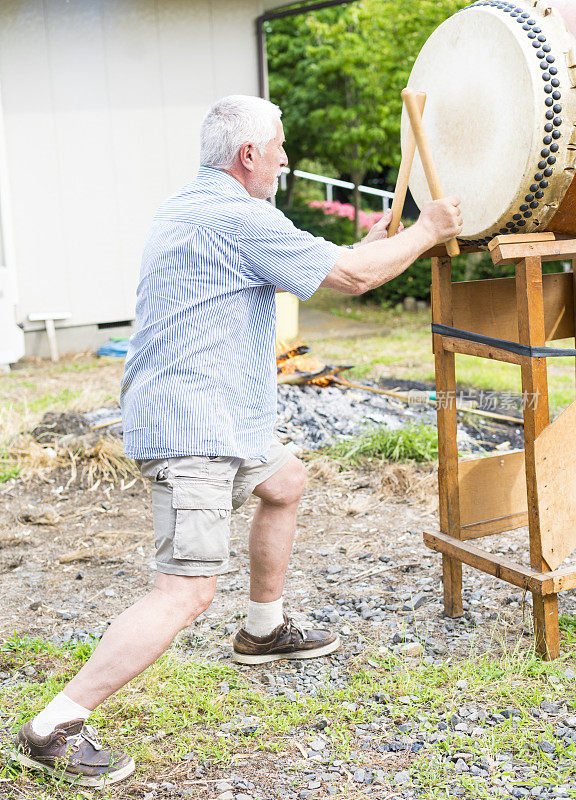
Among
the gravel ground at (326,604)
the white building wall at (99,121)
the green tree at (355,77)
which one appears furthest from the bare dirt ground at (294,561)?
the green tree at (355,77)

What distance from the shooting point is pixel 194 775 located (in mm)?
2389

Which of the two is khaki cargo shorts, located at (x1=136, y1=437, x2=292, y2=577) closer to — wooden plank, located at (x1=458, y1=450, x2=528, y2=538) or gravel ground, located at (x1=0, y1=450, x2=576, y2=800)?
gravel ground, located at (x1=0, y1=450, x2=576, y2=800)

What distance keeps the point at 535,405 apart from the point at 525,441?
Answer: 0.12 m

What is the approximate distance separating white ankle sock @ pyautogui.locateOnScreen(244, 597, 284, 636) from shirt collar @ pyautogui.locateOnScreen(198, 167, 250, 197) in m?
1.40

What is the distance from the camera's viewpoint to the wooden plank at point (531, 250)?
8.85 ft

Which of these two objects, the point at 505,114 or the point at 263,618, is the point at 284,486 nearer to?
the point at 263,618

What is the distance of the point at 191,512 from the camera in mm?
2404

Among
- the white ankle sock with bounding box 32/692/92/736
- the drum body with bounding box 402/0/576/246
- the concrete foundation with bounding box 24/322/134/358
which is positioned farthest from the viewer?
the concrete foundation with bounding box 24/322/134/358

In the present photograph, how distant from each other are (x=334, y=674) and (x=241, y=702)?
1.14 ft

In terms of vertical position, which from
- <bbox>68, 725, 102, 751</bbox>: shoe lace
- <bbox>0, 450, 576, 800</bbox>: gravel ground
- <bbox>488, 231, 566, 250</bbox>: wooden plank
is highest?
<bbox>488, 231, 566, 250</bbox>: wooden plank

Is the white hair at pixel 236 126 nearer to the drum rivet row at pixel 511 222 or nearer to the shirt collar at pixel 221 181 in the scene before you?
the shirt collar at pixel 221 181

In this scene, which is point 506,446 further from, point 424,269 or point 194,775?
point 424,269

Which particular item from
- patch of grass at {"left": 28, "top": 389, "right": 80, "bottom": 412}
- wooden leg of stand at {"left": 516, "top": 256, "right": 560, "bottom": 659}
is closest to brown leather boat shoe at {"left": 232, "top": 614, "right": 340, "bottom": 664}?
wooden leg of stand at {"left": 516, "top": 256, "right": 560, "bottom": 659}

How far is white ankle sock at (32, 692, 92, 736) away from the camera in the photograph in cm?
230
